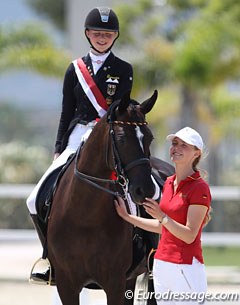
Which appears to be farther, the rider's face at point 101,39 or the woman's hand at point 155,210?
the rider's face at point 101,39

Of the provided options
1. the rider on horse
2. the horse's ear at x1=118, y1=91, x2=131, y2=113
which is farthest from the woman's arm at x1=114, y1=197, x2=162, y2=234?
the rider on horse

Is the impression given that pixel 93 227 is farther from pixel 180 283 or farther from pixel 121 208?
pixel 180 283

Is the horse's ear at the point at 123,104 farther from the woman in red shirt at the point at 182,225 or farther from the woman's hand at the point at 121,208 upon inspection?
the woman's hand at the point at 121,208

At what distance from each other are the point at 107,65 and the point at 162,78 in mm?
11961

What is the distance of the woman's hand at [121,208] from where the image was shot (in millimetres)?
6637

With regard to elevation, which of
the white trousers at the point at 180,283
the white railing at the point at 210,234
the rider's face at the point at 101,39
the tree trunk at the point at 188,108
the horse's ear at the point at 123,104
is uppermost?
the rider's face at the point at 101,39

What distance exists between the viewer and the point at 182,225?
593 centimetres

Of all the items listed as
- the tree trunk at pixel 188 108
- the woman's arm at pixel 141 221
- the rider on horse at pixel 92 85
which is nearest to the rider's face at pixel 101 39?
the rider on horse at pixel 92 85

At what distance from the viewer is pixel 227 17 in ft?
60.6

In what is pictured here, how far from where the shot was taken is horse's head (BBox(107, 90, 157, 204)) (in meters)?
6.23

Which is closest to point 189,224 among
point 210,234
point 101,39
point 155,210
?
point 155,210

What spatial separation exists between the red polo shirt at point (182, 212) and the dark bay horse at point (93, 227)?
0.71 m

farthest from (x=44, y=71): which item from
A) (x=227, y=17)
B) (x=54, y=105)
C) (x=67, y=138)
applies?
(x=54, y=105)

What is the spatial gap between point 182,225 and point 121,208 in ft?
3.03
